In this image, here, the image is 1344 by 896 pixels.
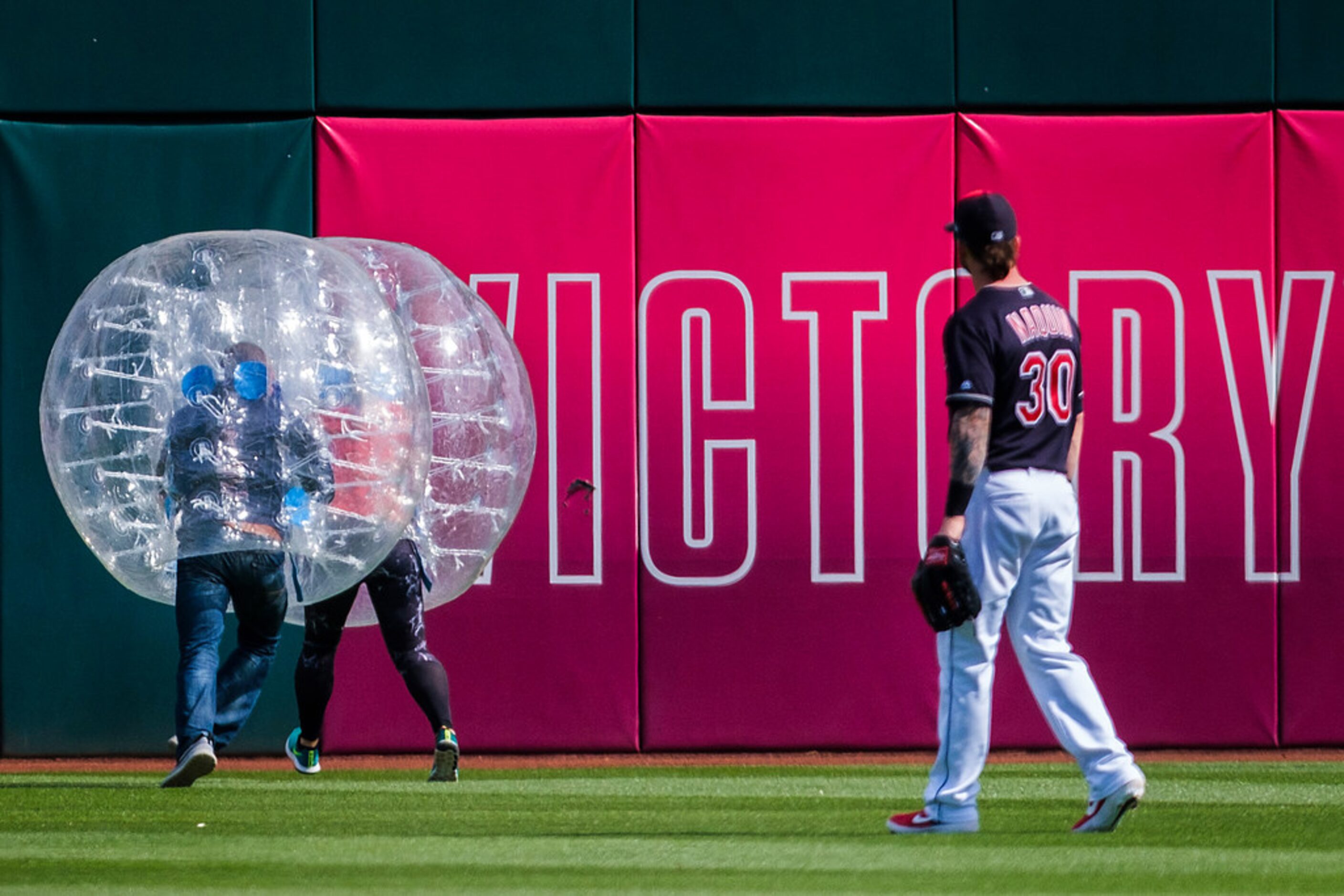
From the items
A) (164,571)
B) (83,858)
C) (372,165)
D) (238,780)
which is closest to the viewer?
(83,858)

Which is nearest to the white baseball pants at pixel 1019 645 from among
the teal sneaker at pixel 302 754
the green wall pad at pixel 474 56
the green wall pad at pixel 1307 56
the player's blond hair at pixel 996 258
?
the player's blond hair at pixel 996 258

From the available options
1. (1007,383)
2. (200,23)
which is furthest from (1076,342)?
(200,23)

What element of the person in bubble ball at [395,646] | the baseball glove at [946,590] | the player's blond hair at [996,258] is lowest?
the person in bubble ball at [395,646]

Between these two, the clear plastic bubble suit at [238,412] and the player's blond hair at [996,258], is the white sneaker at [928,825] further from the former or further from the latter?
the clear plastic bubble suit at [238,412]

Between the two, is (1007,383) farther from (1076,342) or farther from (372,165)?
(372,165)

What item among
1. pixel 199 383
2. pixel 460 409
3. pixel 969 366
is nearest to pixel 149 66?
pixel 460 409

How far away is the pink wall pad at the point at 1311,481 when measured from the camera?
9984mm

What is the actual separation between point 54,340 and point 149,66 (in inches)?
54.5

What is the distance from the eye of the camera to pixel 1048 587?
6.30 m

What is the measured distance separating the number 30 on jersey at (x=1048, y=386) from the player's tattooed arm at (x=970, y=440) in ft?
0.53

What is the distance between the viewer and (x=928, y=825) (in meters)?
6.39

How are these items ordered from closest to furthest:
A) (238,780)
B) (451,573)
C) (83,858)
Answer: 1. (83,858)
2. (451,573)
3. (238,780)

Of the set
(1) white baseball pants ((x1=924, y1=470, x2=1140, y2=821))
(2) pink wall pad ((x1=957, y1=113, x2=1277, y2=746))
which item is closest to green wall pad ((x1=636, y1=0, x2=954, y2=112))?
(2) pink wall pad ((x1=957, y1=113, x2=1277, y2=746))

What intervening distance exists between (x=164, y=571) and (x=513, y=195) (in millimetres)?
3113
